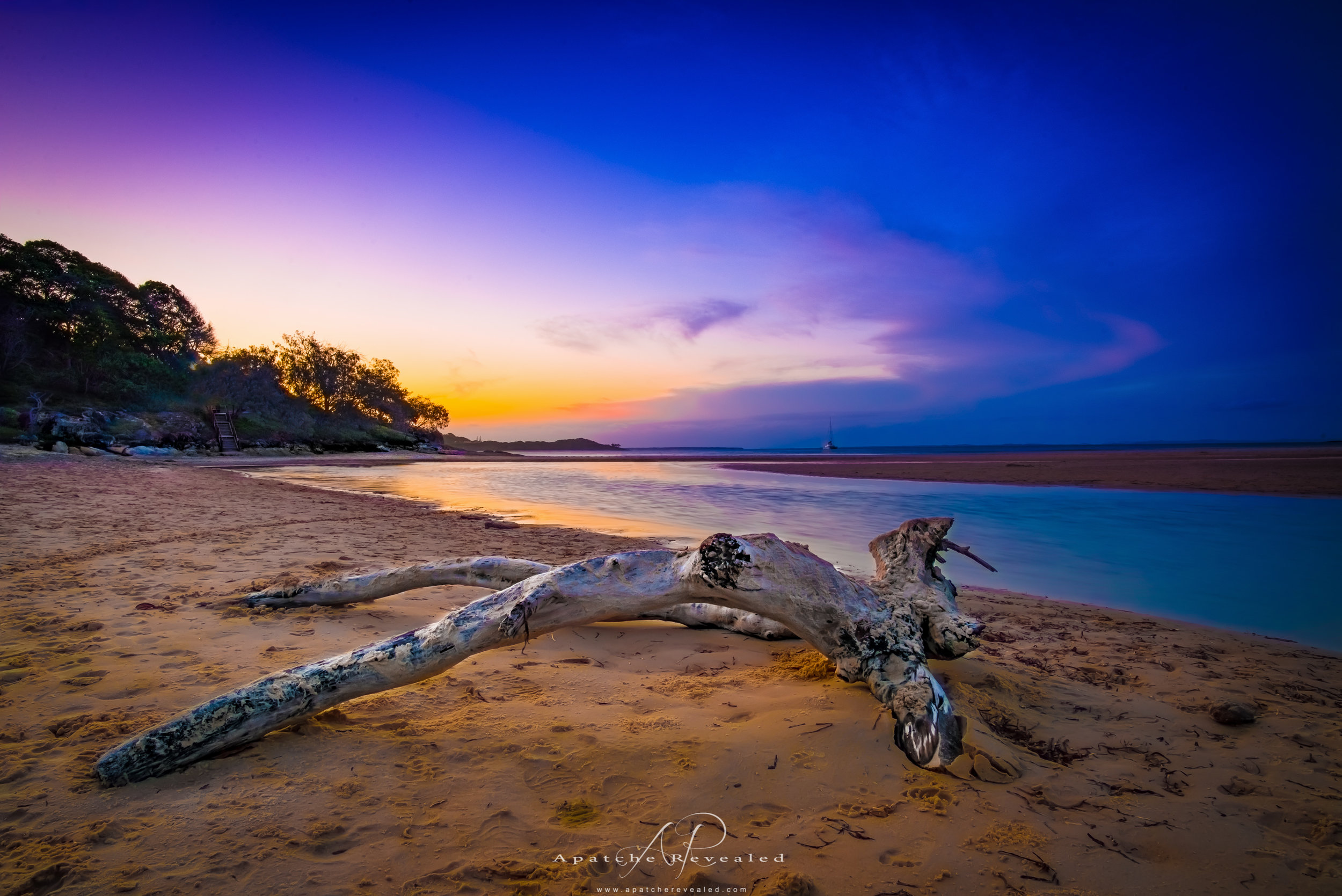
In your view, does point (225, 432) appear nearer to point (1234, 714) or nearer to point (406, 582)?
point (406, 582)

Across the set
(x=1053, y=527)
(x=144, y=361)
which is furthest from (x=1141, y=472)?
(x=144, y=361)

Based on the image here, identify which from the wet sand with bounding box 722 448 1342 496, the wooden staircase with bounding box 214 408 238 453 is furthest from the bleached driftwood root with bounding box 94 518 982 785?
the wooden staircase with bounding box 214 408 238 453

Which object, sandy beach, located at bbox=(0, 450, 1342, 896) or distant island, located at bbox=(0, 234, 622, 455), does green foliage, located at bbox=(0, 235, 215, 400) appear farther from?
sandy beach, located at bbox=(0, 450, 1342, 896)

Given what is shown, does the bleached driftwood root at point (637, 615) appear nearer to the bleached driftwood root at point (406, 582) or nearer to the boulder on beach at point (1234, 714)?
the boulder on beach at point (1234, 714)

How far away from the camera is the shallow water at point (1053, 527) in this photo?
559cm

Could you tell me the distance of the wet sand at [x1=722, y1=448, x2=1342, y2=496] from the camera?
1599cm

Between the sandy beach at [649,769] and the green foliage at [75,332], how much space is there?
132ft

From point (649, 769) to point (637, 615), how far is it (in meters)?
0.71

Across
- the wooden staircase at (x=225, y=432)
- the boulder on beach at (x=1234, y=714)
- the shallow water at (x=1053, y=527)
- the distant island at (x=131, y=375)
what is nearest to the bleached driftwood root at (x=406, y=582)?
the boulder on beach at (x=1234, y=714)

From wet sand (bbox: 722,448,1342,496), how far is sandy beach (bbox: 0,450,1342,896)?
16536mm

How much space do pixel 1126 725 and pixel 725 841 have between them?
2213mm

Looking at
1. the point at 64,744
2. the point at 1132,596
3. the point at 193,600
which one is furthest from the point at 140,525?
the point at 1132,596

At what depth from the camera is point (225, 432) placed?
116ft

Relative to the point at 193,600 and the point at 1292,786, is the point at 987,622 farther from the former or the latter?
the point at 193,600
